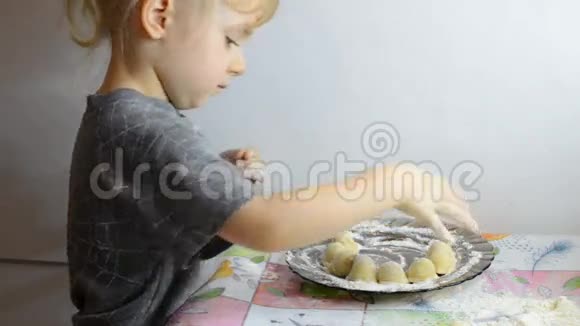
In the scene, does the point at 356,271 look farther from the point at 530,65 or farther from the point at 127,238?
the point at 530,65

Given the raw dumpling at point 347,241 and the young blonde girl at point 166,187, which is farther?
the raw dumpling at point 347,241

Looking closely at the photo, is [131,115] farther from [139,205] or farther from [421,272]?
[421,272]

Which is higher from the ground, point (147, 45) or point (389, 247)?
point (147, 45)

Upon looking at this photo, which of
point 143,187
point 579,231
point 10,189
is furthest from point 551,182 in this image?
point 10,189

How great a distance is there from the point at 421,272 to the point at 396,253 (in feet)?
0.29

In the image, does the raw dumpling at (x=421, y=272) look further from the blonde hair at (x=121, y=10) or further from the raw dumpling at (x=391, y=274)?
the blonde hair at (x=121, y=10)

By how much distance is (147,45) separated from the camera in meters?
0.77

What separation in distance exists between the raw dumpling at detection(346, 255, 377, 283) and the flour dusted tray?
12 mm

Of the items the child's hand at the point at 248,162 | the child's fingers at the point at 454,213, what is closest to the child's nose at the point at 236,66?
the child's hand at the point at 248,162

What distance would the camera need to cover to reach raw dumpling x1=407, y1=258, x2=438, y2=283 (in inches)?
31.2

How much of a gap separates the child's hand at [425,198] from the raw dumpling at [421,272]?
0.13 ft

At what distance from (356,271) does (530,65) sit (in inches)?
13.9

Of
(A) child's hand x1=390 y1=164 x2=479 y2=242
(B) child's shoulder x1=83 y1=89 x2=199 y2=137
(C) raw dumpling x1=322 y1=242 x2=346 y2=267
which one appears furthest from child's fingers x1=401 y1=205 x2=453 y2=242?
(B) child's shoulder x1=83 y1=89 x2=199 y2=137

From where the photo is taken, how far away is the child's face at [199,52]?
0.76 metres
